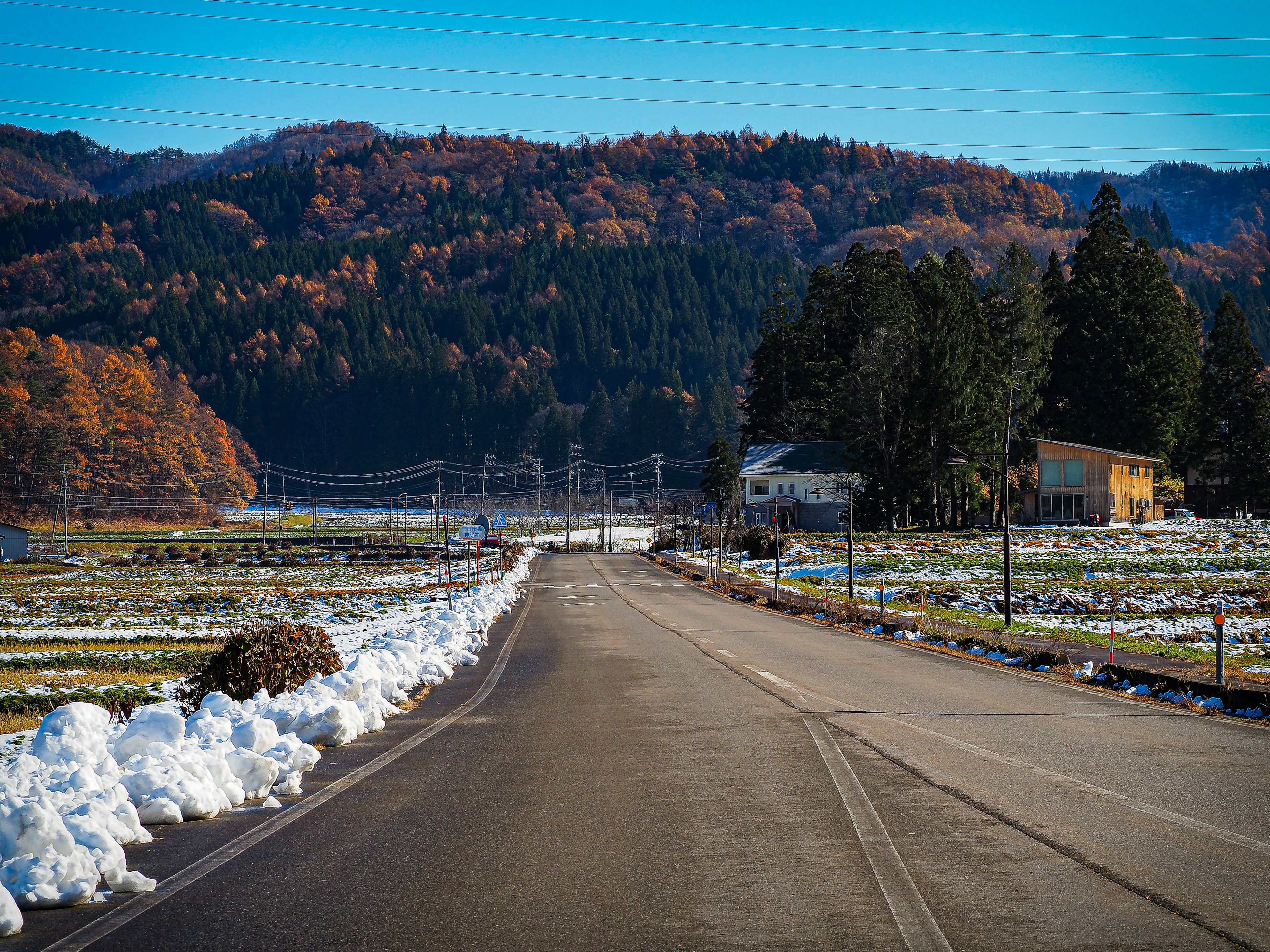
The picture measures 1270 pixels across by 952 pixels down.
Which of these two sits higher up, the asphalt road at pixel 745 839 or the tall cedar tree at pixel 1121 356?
the tall cedar tree at pixel 1121 356

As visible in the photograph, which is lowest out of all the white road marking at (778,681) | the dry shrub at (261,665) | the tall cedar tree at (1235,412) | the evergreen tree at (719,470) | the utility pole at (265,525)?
the utility pole at (265,525)

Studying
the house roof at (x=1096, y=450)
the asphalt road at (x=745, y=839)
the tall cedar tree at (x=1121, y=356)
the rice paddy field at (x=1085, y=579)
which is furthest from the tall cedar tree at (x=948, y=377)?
the asphalt road at (x=745, y=839)

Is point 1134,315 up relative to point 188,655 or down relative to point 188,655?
up

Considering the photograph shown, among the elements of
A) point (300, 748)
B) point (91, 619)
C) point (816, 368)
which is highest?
point (816, 368)

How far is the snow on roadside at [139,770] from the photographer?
6.43 meters

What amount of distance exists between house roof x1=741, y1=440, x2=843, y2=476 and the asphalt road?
76.1m

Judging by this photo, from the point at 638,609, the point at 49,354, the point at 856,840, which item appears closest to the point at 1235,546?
the point at 638,609

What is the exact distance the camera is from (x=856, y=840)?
24.6 ft

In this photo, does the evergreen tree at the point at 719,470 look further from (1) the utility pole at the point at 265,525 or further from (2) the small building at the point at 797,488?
A: (1) the utility pole at the point at 265,525

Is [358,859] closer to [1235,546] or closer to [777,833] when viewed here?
[777,833]

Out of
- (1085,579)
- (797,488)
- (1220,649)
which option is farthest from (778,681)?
(797,488)

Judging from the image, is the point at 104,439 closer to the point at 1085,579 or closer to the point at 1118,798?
the point at 1085,579

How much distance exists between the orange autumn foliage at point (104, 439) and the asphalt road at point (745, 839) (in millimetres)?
121384

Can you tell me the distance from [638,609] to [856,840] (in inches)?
1179
